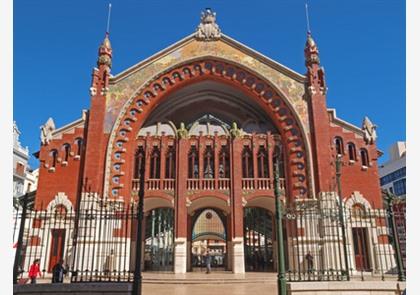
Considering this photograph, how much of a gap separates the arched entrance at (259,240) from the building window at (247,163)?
5.24 meters

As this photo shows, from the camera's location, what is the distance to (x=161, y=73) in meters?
28.1

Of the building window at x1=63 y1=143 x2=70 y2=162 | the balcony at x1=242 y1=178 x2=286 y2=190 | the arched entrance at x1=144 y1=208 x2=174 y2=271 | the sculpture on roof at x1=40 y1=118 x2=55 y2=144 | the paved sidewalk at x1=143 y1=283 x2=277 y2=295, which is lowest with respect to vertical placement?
the paved sidewalk at x1=143 y1=283 x2=277 y2=295

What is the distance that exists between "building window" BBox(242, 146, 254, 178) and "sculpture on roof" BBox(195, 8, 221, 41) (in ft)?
32.4

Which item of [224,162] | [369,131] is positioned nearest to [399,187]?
[369,131]

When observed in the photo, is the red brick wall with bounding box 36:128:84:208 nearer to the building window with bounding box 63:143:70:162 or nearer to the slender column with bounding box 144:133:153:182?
the building window with bounding box 63:143:70:162

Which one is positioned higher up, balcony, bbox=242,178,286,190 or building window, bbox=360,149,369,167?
building window, bbox=360,149,369,167

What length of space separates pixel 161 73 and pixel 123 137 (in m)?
6.00

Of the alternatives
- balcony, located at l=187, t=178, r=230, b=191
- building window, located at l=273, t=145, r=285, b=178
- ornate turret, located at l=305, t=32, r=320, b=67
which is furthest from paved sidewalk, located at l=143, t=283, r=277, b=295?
ornate turret, located at l=305, t=32, r=320, b=67

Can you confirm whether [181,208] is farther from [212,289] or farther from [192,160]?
[212,289]

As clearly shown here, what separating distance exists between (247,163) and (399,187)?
26.8m

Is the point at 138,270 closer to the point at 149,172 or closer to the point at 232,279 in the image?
the point at 232,279

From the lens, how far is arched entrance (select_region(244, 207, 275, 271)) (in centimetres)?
2927

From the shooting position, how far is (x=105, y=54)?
2847 centimetres

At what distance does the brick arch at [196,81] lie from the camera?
2541 cm
